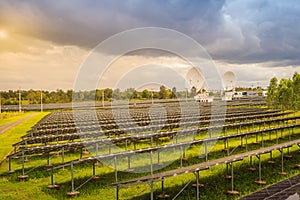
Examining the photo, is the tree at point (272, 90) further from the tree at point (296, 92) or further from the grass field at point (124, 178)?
the grass field at point (124, 178)

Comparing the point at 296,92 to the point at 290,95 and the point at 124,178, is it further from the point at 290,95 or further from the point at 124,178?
the point at 124,178

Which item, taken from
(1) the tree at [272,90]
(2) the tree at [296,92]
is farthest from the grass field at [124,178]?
(1) the tree at [272,90]

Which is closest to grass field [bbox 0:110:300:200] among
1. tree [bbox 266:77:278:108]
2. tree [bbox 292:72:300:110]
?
tree [bbox 292:72:300:110]

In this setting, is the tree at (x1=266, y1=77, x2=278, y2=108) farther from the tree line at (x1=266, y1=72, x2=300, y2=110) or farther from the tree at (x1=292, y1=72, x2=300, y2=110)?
the tree at (x1=292, y1=72, x2=300, y2=110)

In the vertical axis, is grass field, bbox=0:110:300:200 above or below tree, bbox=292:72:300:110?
below

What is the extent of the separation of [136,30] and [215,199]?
896cm

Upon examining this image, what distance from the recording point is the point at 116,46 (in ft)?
37.5

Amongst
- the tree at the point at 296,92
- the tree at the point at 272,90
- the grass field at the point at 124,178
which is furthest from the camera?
the tree at the point at 272,90

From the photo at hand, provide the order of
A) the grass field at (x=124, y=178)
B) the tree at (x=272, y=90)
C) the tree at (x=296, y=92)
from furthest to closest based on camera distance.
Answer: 1. the tree at (x=272, y=90)
2. the tree at (x=296, y=92)
3. the grass field at (x=124, y=178)

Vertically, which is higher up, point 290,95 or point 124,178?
point 290,95

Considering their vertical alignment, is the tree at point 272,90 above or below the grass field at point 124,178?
above

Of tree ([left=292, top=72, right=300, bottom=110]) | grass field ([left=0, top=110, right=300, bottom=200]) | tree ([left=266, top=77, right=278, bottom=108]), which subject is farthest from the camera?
tree ([left=266, top=77, right=278, bottom=108])

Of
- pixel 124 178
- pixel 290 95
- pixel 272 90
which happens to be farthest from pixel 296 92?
pixel 124 178

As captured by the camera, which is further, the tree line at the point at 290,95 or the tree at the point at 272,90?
the tree at the point at 272,90
